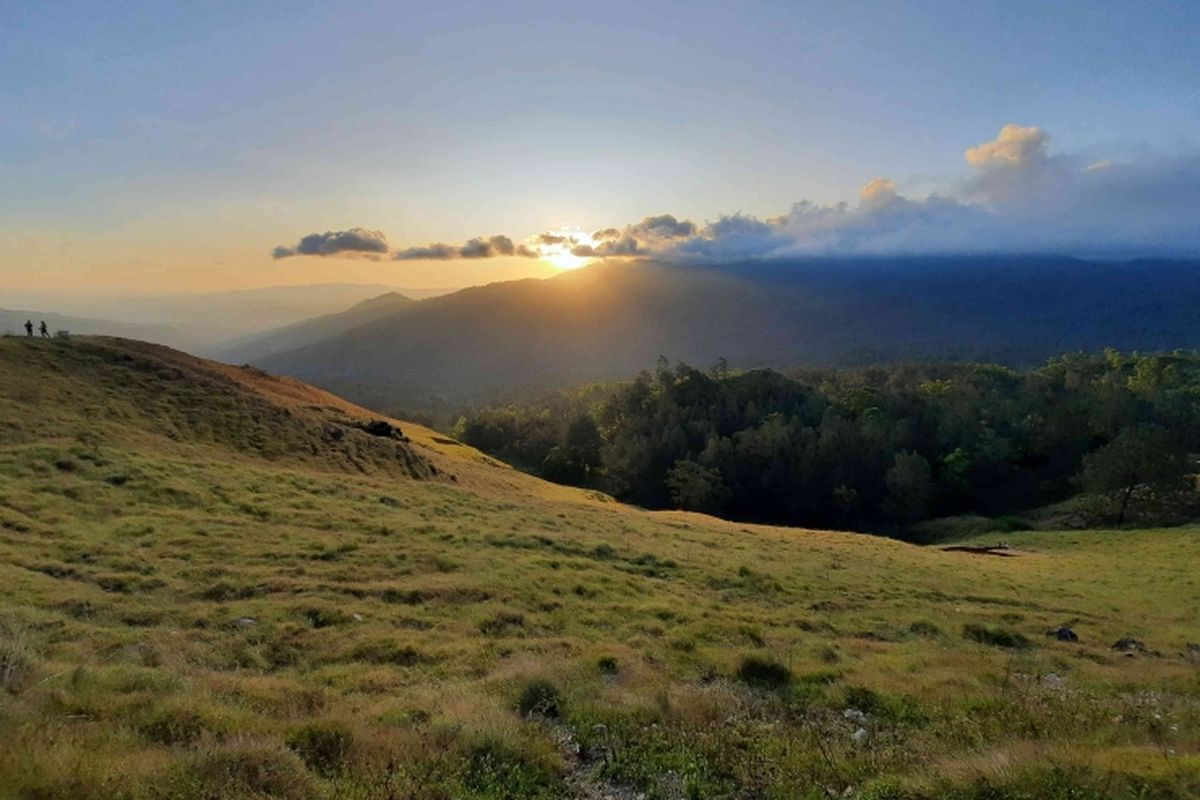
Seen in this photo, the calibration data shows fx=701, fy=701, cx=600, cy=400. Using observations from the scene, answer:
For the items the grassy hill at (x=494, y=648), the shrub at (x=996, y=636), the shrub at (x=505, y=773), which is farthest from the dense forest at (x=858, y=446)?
the shrub at (x=505, y=773)

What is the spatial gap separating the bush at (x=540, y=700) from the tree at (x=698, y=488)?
213ft

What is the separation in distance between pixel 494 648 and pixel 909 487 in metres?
69.9

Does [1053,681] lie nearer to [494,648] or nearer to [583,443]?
[494,648]

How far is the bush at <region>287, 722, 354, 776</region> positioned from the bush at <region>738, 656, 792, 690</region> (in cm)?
737

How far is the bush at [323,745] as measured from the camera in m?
7.24

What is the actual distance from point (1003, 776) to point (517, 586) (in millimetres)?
14041

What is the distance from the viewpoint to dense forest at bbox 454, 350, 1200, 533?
75.5m

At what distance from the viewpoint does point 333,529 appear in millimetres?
23500

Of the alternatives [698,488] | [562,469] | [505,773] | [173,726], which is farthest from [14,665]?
[562,469]

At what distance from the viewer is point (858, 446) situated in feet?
267

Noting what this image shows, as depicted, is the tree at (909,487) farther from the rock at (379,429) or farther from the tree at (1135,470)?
the rock at (379,429)

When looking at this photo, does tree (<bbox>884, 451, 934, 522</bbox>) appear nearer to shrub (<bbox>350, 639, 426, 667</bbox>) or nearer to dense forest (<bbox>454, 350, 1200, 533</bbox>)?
dense forest (<bbox>454, 350, 1200, 533</bbox>)

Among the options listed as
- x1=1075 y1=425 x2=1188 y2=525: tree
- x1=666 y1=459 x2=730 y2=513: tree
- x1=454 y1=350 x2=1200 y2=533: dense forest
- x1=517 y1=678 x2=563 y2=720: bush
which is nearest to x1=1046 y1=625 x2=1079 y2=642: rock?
x1=517 y1=678 x2=563 y2=720: bush

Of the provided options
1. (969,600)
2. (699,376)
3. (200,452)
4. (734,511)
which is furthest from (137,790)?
(699,376)
